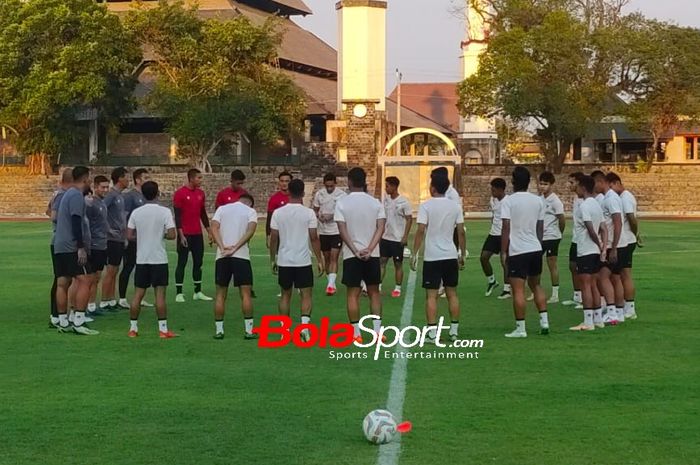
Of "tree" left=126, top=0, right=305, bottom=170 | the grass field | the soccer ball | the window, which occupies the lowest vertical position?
the grass field

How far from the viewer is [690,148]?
192 feet

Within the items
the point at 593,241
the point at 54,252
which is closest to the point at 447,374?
the point at 593,241

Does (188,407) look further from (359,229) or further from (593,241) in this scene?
(593,241)

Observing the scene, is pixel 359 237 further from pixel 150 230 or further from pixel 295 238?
pixel 150 230

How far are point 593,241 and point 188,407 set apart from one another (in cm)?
596

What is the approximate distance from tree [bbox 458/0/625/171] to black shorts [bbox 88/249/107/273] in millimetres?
35716

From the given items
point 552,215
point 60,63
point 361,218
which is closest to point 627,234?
point 552,215

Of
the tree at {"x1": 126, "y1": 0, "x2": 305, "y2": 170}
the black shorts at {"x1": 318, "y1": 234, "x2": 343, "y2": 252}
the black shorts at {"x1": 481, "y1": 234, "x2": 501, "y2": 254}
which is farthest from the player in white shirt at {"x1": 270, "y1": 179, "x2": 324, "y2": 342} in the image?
the tree at {"x1": 126, "y1": 0, "x2": 305, "y2": 170}

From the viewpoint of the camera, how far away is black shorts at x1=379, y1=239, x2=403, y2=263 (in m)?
15.0

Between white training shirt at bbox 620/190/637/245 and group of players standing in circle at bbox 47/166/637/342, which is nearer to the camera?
group of players standing in circle at bbox 47/166/637/342

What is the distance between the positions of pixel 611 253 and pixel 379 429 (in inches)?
252

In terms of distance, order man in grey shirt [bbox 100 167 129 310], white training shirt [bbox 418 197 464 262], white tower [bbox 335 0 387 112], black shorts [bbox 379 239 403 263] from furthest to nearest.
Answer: white tower [bbox 335 0 387 112] → black shorts [bbox 379 239 403 263] → man in grey shirt [bbox 100 167 129 310] → white training shirt [bbox 418 197 464 262]

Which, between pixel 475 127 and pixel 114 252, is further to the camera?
pixel 475 127

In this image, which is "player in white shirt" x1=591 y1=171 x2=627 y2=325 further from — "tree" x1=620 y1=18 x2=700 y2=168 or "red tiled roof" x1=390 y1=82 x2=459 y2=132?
"red tiled roof" x1=390 y1=82 x2=459 y2=132
